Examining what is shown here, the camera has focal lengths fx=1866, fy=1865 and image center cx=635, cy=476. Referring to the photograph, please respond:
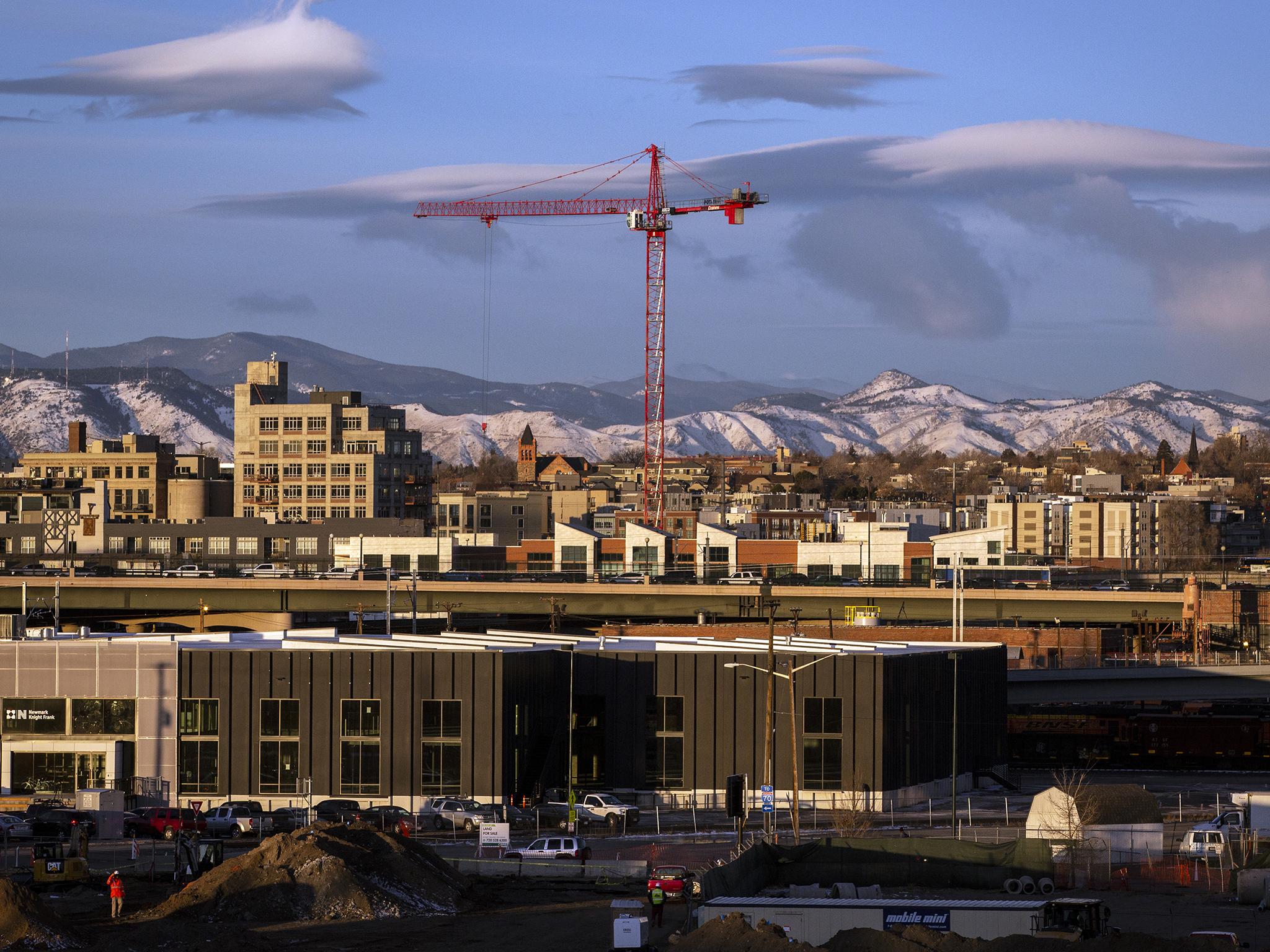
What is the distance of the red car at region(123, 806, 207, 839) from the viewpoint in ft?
200

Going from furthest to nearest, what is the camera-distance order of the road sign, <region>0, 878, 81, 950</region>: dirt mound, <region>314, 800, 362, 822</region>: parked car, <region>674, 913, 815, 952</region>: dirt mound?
1. <region>314, 800, 362, 822</region>: parked car
2. the road sign
3. <region>0, 878, 81, 950</region>: dirt mound
4. <region>674, 913, 815, 952</region>: dirt mound

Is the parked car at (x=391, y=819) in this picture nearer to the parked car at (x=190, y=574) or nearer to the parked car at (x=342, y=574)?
the parked car at (x=190, y=574)

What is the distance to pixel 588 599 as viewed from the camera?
12800cm

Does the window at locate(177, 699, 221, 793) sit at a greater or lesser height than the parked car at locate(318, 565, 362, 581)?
lesser

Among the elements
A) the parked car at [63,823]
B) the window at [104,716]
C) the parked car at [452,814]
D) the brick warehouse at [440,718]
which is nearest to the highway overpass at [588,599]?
the brick warehouse at [440,718]

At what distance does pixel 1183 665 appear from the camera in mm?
92250

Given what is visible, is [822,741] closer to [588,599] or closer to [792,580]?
[588,599]

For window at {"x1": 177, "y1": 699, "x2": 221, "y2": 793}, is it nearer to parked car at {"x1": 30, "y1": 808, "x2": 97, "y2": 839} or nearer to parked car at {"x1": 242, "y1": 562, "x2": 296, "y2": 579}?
parked car at {"x1": 30, "y1": 808, "x2": 97, "y2": 839}

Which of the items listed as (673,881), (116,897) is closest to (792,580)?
(673,881)

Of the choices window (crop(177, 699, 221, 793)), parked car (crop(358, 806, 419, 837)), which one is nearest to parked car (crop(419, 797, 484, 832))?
parked car (crop(358, 806, 419, 837))

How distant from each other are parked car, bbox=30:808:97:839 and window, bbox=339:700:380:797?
10.6 metres

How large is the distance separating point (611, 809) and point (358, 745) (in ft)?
33.3

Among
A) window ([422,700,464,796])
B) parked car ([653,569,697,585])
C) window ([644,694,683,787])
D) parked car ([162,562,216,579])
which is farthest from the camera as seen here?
parked car ([162,562,216,579])

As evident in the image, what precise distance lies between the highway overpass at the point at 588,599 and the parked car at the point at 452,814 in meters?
59.3
